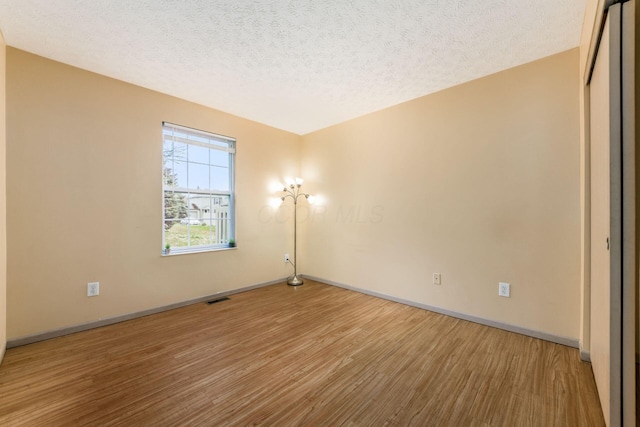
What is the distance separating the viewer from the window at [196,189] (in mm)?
3195

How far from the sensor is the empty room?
1.53 metres

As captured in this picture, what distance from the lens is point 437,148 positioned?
2959 millimetres

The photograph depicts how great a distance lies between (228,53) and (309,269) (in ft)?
10.8

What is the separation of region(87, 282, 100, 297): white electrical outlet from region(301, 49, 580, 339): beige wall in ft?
9.61

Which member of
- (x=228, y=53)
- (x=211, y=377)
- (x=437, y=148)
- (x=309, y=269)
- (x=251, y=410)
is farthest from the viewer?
(x=309, y=269)

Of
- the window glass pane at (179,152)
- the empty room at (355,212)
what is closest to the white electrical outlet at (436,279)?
the empty room at (355,212)

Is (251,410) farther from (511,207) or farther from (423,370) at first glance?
(511,207)

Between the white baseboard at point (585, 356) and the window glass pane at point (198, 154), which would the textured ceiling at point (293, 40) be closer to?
the window glass pane at point (198, 154)

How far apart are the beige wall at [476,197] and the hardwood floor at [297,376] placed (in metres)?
0.43

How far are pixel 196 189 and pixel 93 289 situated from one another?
1.51m

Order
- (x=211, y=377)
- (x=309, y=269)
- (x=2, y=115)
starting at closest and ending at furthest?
1. (x=211, y=377)
2. (x=2, y=115)
3. (x=309, y=269)

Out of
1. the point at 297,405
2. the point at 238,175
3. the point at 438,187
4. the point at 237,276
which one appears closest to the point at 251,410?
the point at 297,405

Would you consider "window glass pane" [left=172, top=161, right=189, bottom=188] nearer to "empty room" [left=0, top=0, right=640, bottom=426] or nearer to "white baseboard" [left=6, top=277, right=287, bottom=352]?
"empty room" [left=0, top=0, right=640, bottom=426]

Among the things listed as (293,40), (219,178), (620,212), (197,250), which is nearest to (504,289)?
(620,212)
